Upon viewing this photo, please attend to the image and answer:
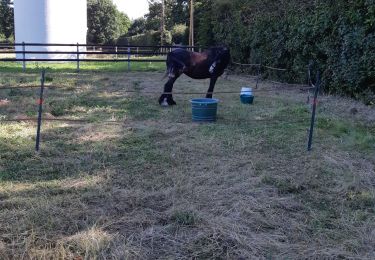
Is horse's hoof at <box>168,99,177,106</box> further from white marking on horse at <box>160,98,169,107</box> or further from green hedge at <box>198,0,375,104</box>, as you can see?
green hedge at <box>198,0,375,104</box>

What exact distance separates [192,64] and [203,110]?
7.73 feet

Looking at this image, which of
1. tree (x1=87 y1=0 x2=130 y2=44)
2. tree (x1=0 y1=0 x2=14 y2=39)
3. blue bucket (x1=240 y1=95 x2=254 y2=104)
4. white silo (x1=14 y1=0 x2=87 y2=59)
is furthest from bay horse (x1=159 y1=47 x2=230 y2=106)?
tree (x1=0 y1=0 x2=14 y2=39)

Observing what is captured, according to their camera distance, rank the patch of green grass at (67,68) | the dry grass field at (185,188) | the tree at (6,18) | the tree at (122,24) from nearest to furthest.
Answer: the dry grass field at (185,188), the patch of green grass at (67,68), the tree at (6,18), the tree at (122,24)

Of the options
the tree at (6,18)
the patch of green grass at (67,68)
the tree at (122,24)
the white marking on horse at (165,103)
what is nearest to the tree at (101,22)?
the tree at (122,24)

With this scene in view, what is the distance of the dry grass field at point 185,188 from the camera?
138 inches

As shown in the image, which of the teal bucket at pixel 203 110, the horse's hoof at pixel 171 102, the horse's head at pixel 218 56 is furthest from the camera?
the horse's head at pixel 218 56

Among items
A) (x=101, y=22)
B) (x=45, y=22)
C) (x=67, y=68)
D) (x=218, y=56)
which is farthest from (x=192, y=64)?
(x=101, y=22)

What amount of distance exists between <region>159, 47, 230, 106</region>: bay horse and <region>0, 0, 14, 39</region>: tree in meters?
56.3

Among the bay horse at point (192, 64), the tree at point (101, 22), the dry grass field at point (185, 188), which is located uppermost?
the tree at point (101, 22)

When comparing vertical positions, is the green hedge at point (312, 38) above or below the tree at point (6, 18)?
below

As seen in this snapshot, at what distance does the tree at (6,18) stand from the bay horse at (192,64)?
185 ft

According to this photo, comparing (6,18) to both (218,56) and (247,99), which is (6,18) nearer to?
(218,56)

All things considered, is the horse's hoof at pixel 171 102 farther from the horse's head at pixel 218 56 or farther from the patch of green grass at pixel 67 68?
the patch of green grass at pixel 67 68

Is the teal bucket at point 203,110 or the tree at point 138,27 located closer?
the teal bucket at point 203,110
